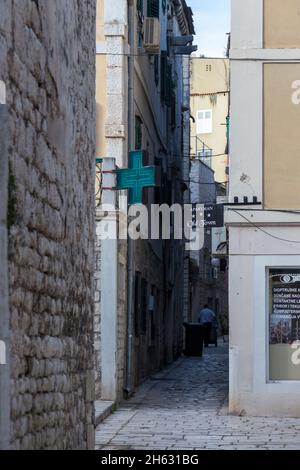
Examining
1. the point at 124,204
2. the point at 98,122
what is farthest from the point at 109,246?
the point at 98,122

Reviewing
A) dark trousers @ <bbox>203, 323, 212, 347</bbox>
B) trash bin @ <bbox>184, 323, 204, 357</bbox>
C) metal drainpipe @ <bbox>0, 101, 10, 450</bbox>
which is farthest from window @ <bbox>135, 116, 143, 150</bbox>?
dark trousers @ <bbox>203, 323, 212, 347</bbox>

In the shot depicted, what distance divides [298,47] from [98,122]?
10.8 ft

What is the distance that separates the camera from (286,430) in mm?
13102

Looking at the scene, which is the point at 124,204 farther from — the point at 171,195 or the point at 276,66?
the point at 171,195

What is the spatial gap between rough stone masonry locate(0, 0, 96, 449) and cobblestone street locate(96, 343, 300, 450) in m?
2.29

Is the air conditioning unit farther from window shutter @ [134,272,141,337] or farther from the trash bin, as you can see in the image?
the trash bin

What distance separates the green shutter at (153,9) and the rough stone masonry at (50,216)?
36.2 feet

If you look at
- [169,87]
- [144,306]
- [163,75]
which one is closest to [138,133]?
[144,306]

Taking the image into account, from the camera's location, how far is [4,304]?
5895 millimetres

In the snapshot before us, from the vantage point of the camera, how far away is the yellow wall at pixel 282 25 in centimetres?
1529

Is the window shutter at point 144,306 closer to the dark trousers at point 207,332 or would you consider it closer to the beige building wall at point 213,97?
the dark trousers at point 207,332

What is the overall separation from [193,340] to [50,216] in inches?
832

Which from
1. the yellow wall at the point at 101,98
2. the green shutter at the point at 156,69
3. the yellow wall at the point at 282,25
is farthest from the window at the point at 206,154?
the yellow wall at the point at 282,25

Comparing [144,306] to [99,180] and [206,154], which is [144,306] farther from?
[206,154]
